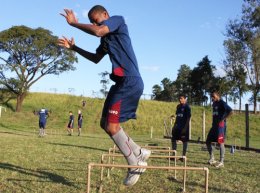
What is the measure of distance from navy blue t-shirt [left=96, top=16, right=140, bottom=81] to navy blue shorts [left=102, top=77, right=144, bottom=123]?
0.09 metres

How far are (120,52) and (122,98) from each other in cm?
53

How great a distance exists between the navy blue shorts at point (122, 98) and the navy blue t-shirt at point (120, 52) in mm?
94

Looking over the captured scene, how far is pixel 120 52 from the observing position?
15.3 ft

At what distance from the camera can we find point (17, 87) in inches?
1908

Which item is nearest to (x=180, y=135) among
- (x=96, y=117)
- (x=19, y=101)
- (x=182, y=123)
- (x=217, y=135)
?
(x=182, y=123)

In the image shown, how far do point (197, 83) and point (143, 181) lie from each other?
66064 mm

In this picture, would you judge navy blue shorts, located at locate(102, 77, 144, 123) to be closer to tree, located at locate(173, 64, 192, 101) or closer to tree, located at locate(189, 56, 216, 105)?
tree, located at locate(189, 56, 216, 105)

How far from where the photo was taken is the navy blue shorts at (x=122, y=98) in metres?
4.62

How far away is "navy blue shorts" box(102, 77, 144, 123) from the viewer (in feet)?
15.2

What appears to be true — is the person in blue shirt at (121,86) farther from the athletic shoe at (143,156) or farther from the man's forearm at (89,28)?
the man's forearm at (89,28)

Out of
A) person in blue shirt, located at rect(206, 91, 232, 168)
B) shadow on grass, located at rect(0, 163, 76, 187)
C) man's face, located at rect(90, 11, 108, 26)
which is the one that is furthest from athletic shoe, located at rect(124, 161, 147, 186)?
person in blue shirt, located at rect(206, 91, 232, 168)

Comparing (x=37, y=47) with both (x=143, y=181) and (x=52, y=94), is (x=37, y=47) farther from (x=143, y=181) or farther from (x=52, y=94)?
(x=143, y=181)

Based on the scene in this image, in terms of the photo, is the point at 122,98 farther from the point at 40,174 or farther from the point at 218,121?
the point at 218,121

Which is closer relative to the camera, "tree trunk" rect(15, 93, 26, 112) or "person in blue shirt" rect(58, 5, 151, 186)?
"person in blue shirt" rect(58, 5, 151, 186)
